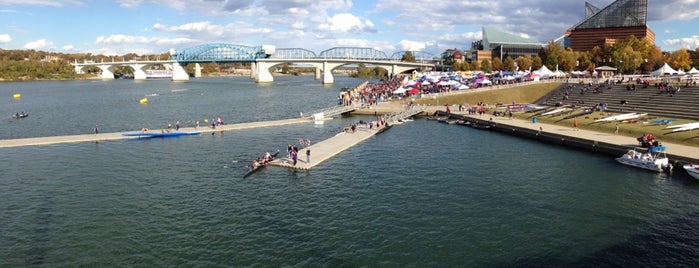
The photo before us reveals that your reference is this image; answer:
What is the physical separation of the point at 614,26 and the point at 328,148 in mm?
149039

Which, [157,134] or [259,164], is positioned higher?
[157,134]

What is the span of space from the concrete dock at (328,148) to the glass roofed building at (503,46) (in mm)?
137388

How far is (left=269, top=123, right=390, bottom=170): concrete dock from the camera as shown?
37594mm

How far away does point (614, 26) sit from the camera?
153m

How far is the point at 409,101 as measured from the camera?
79.1 meters

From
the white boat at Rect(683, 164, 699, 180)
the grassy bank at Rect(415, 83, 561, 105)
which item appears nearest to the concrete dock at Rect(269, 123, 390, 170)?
the grassy bank at Rect(415, 83, 561, 105)

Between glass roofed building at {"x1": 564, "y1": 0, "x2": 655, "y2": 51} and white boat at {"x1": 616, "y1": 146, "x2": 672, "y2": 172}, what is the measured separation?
124298 millimetres

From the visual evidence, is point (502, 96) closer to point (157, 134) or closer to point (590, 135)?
point (590, 135)

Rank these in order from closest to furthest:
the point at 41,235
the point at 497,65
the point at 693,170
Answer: the point at 41,235 → the point at 693,170 → the point at 497,65

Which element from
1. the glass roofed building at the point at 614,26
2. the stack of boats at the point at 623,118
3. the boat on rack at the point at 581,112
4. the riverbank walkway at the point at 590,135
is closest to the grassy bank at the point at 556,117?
the stack of boats at the point at 623,118

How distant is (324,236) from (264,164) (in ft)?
52.1

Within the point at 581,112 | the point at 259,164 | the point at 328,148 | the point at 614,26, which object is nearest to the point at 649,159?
the point at 581,112

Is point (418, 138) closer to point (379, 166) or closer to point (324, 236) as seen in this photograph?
point (379, 166)

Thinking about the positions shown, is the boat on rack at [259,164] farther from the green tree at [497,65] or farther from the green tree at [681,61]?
the green tree at [497,65]
